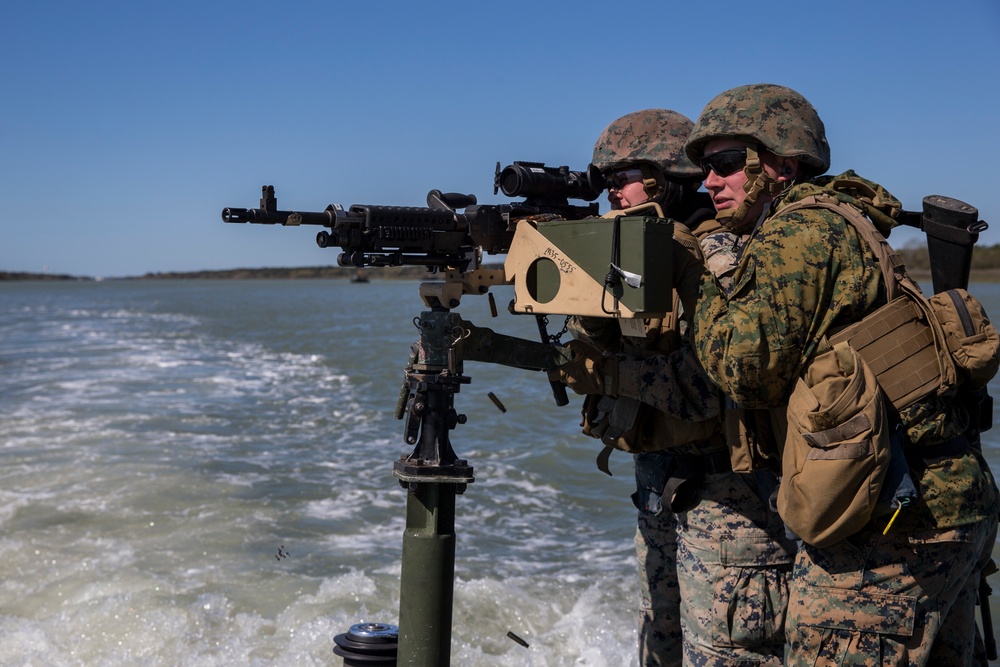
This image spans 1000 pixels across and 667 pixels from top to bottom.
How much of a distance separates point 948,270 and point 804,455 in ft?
2.26

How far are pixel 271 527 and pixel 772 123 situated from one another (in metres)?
5.59

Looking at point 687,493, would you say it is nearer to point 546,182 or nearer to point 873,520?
point 873,520

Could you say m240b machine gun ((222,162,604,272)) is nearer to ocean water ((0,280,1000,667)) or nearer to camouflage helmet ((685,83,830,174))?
camouflage helmet ((685,83,830,174))

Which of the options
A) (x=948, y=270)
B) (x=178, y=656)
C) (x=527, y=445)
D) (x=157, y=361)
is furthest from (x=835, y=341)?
(x=157, y=361)

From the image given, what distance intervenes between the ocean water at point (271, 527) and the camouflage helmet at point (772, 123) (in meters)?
3.01

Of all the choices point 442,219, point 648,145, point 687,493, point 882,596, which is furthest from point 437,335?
point 882,596

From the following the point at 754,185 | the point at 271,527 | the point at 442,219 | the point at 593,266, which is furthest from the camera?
the point at 271,527

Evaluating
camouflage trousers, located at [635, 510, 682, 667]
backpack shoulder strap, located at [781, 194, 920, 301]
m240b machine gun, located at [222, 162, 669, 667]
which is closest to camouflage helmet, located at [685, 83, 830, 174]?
backpack shoulder strap, located at [781, 194, 920, 301]

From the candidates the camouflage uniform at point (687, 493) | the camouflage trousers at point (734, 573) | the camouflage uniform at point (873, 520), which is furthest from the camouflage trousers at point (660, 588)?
the camouflage uniform at point (873, 520)

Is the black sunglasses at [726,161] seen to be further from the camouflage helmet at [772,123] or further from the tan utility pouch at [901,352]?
the tan utility pouch at [901,352]

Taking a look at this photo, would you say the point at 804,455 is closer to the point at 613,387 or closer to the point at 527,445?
the point at 613,387

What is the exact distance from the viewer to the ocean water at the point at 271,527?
5.46 m

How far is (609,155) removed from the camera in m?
3.74

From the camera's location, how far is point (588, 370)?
11.5 feet
